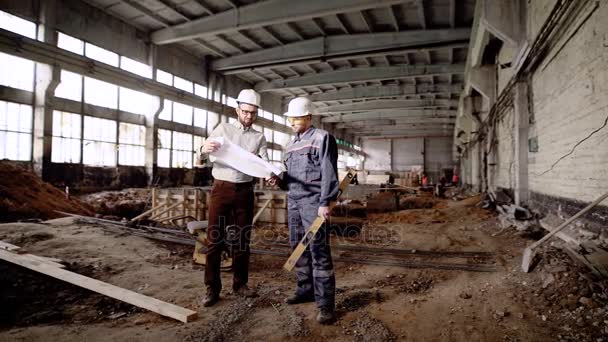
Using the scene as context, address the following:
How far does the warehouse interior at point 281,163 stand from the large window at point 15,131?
0.04 metres

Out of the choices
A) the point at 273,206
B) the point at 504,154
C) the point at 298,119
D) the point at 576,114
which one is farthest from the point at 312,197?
the point at 504,154

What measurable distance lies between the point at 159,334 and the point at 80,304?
1256 mm

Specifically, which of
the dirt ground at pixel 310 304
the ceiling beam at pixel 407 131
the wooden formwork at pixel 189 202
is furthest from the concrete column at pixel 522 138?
the ceiling beam at pixel 407 131

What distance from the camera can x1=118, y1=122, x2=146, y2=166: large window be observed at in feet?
45.1

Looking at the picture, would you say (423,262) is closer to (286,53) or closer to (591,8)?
(591,8)

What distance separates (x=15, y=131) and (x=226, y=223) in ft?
36.3

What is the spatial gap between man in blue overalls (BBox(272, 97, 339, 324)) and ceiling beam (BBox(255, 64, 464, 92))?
14.0 metres

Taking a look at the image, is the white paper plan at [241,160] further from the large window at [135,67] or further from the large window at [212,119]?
the large window at [212,119]

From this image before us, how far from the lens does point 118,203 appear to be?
35.9 feet

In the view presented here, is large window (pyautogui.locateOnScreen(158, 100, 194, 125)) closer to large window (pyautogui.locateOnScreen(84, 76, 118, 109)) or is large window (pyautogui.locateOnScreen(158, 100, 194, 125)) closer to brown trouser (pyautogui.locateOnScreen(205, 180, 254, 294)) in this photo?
large window (pyautogui.locateOnScreen(84, 76, 118, 109))

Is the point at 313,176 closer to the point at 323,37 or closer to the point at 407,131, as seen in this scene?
the point at 323,37

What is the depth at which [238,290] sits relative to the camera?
3.46 m

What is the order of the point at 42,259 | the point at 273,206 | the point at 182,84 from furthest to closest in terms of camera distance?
the point at 182,84 → the point at 273,206 → the point at 42,259

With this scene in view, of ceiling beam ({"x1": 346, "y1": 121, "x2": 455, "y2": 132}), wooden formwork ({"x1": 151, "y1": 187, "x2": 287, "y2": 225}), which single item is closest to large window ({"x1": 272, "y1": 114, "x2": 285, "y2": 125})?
ceiling beam ({"x1": 346, "y1": 121, "x2": 455, "y2": 132})
